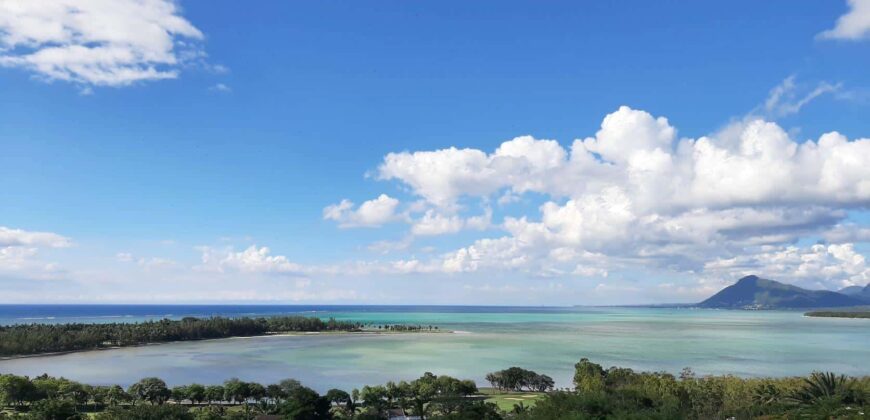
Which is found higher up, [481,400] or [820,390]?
[820,390]

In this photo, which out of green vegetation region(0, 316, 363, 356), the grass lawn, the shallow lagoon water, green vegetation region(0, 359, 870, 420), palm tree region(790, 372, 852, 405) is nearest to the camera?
green vegetation region(0, 359, 870, 420)

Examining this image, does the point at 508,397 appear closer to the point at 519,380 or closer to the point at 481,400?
the point at 519,380

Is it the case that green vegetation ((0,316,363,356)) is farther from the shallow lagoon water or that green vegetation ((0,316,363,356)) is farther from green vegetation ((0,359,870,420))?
green vegetation ((0,359,870,420))

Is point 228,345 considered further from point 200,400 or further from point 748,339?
point 748,339

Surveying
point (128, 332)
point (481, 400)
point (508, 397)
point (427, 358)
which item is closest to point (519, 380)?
point (508, 397)

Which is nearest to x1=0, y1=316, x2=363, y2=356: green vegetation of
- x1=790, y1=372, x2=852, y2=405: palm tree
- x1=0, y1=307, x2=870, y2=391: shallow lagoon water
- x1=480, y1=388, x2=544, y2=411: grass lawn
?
x1=0, y1=307, x2=870, y2=391: shallow lagoon water
